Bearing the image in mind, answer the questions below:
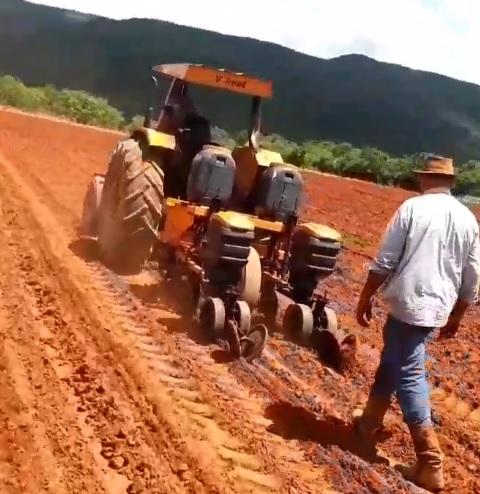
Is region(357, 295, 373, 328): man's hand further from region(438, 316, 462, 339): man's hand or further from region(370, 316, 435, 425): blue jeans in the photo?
region(438, 316, 462, 339): man's hand

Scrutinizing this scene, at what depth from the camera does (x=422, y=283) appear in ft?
16.3

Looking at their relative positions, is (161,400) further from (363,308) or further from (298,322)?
(298,322)

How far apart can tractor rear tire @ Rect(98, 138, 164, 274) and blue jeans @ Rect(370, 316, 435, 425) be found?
136 inches

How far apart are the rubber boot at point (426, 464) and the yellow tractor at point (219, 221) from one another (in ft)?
5.74

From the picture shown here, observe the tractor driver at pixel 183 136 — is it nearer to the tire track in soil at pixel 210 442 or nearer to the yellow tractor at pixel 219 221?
the yellow tractor at pixel 219 221

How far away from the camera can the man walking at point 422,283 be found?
4.97 metres

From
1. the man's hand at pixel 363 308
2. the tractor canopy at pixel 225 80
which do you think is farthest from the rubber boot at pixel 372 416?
the tractor canopy at pixel 225 80

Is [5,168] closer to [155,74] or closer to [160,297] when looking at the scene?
[155,74]

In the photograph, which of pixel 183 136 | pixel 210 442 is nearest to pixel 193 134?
pixel 183 136

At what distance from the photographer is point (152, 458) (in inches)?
177

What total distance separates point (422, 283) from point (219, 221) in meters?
2.33

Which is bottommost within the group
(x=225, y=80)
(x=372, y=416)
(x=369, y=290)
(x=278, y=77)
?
(x=372, y=416)

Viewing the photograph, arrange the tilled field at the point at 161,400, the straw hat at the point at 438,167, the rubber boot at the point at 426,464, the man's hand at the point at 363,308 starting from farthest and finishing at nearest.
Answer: the man's hand at the point at 363,308 < the straw hat at the point at 438,167 < the rubber boot at the point at 426,464 < the tilled field at the point at 161,400

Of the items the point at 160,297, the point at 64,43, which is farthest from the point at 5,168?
the point at 64,43
